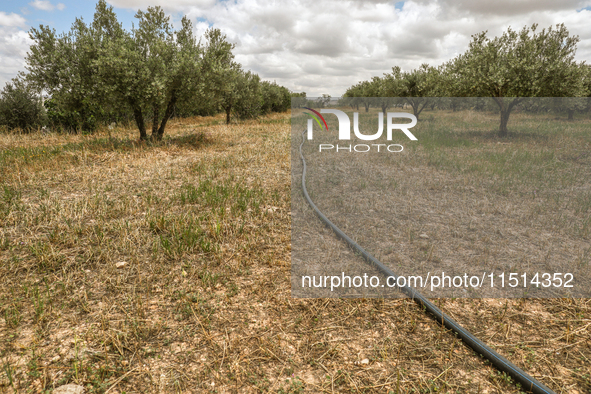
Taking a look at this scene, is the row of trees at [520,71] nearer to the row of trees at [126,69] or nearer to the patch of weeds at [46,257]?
the row of trees at [126,69]

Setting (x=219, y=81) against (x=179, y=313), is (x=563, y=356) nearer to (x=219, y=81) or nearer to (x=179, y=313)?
(x=179, y=313)

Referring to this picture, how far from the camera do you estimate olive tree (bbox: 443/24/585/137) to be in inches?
617

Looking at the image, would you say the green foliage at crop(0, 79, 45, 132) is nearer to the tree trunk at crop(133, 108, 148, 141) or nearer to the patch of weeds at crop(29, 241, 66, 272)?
the tree trunk at crop(133, 108, 148, 141)

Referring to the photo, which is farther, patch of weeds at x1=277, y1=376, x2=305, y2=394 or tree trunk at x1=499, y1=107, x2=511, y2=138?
tree trunk at x1=499, y1=107, x2=511, y2=138

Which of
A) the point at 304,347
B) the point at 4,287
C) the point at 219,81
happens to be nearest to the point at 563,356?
the point at 304,347

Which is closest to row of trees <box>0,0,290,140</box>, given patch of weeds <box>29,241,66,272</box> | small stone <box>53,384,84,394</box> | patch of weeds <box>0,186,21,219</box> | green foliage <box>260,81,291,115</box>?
patch of weeds <box>0,186,21,219</box>

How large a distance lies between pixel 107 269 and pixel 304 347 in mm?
3430

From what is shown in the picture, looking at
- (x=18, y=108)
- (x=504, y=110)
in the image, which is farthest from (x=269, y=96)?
(x=504, y=110)

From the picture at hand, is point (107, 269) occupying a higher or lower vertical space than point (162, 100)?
lower

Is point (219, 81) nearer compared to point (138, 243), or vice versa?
point (138, 243)

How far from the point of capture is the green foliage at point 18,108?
20359mm

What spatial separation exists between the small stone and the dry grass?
5 centimetres

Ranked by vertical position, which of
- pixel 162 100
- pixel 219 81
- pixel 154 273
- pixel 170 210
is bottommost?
pixel 154 273

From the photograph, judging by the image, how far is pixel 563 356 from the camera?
11.2ft
